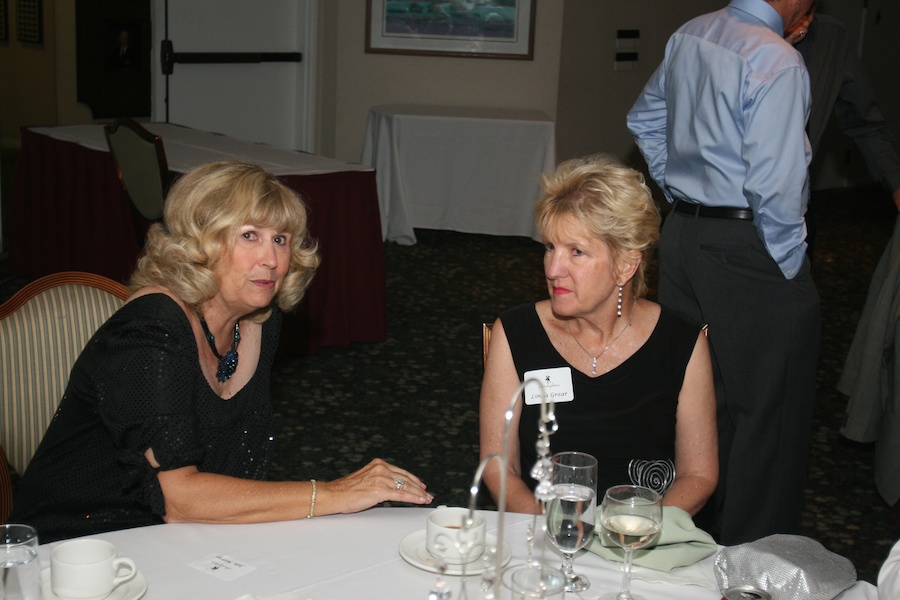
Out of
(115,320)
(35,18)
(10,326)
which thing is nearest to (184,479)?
(115,320)

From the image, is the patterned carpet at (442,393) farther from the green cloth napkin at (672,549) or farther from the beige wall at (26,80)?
the beige wall at (26,80)

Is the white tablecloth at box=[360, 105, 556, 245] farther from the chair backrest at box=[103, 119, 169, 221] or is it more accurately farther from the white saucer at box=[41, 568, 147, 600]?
the white saucer at box=[41, 568, 147, 600]

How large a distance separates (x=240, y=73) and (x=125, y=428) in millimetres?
5824

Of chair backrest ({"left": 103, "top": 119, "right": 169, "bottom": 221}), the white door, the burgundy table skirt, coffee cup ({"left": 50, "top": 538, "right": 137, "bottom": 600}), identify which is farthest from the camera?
the white door

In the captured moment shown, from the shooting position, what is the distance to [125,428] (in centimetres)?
172

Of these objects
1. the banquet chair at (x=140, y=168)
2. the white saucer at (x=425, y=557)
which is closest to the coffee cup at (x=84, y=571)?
the white saucer at (x=425, y=557)

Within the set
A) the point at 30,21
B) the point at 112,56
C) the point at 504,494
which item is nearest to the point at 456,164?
the point at 112,56

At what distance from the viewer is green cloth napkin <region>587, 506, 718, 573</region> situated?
1504 millimetres

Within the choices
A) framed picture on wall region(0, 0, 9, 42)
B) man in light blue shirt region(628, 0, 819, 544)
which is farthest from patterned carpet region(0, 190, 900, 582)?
Answer: framed picture on wall region(0, 0, 9, 42)

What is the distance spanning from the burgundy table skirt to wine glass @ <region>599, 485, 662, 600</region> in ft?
10.4

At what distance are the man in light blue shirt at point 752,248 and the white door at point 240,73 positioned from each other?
4.58 metres

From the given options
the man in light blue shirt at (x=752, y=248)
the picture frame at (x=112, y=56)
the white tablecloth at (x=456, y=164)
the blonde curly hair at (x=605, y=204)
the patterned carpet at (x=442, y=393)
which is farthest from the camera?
the picture frame at (x=112, y=56)

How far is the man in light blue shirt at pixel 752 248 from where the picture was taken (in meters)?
→ 2.72

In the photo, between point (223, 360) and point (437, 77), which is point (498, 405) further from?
point (437, 77)
